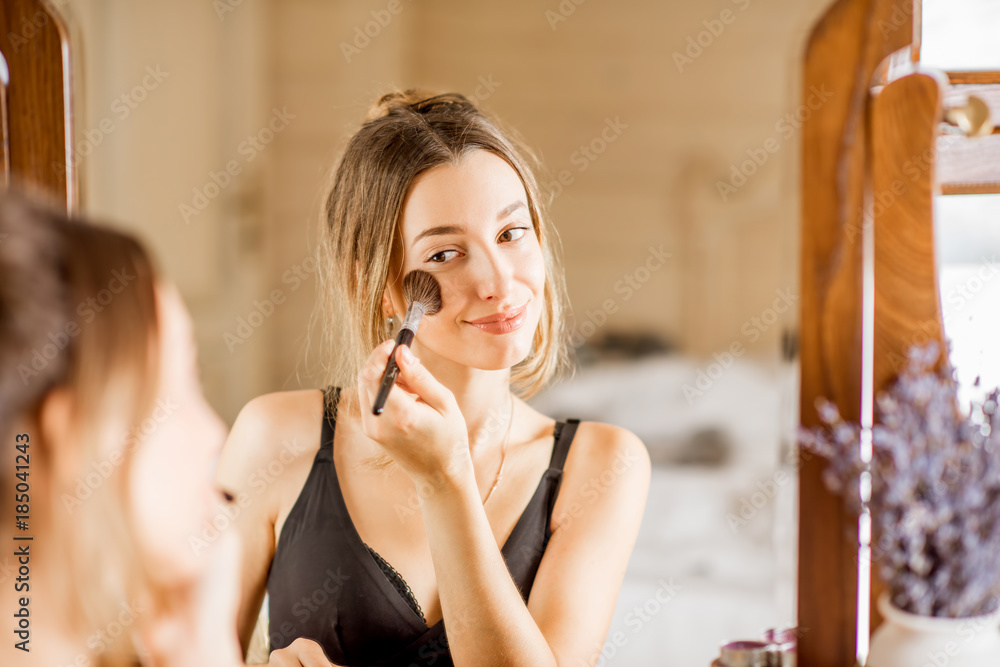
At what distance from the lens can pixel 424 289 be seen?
617mm

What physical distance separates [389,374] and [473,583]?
0.62 ft

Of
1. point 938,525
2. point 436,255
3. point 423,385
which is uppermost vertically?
point 436,255

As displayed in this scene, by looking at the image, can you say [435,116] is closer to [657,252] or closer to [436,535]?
[657,252]

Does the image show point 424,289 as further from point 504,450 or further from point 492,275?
point 504,450

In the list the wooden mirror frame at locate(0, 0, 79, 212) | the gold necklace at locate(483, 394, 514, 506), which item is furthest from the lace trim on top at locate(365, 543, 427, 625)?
the wooden mirror frame at locate(0, 0, 79, 212)

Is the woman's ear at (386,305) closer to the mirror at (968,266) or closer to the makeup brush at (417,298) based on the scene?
the makeup brush at (417,298)

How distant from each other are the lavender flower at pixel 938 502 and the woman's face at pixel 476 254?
0.96 ft

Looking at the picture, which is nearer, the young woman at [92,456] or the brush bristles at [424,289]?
the young woman at [92,456]

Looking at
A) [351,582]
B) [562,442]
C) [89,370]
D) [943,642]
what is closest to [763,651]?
[943,642]

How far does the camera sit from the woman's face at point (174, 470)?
525 millimetres

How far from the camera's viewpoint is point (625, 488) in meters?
0.64

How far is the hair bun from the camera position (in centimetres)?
63

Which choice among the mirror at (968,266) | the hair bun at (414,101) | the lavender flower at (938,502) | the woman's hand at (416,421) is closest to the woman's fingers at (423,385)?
the woman's hand at (416,421)

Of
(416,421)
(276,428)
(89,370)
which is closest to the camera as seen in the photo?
(89,370)
